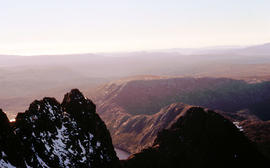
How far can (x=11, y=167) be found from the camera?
122 ft

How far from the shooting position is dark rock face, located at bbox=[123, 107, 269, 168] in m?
76.1

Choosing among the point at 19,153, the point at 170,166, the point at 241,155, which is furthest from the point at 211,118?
the point at 19,153

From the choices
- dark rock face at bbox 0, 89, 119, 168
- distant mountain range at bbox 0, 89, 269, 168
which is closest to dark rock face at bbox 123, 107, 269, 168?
distant mountain range at bbox 0, 89, 269, 168

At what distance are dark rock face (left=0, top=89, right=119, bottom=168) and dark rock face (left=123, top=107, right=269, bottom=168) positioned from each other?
14.1 meters

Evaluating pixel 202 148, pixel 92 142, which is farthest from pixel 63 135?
pixel 202 148

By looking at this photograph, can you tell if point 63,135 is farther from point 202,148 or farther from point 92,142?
point 202,148

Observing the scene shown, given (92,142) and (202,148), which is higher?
(92,142)

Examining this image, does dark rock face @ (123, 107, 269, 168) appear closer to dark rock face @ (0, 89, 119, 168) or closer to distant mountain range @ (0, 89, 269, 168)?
distant mountain range @ (0, 89, 269, 168)

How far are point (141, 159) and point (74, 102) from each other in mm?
25923

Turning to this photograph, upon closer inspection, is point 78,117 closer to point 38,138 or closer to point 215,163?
point 38,138

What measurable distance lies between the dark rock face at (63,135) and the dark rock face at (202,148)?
46.4 ft

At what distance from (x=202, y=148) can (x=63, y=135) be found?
48324 mm

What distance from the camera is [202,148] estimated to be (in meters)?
83.2

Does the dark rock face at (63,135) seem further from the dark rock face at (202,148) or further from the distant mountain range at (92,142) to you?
the dark rock face at (202,148)
